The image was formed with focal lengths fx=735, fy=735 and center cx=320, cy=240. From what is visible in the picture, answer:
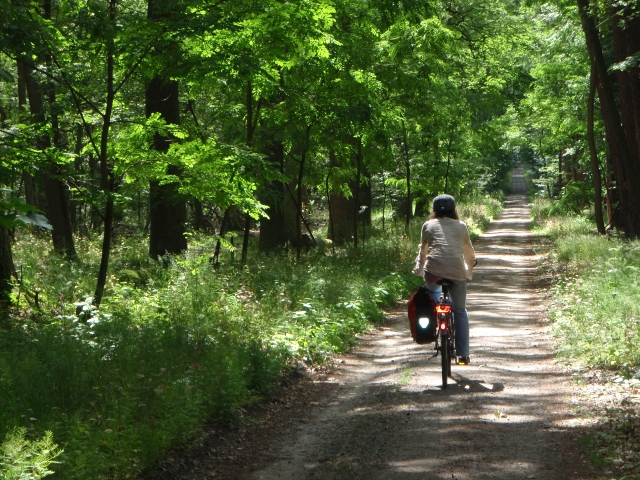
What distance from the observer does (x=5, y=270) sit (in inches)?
423

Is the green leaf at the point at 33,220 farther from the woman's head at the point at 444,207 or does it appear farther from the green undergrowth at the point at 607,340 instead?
the woman's head at the point at 444,207

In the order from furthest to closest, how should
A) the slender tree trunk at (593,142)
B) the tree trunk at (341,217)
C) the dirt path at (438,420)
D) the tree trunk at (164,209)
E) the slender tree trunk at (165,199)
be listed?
the tree trunk at (341,217) → the slender tree trunk at (593,142) → the tree trunk at (164,209) → the slender tree trunk at (165,199) → the dirt path at (438,420)

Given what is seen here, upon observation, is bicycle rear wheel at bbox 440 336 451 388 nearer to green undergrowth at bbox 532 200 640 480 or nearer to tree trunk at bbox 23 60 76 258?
green undergrowth at bbox 532 200 640 480

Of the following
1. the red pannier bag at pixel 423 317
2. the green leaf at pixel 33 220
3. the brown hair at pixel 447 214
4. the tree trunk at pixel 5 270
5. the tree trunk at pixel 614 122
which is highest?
the tree trunk at pixel 614 122

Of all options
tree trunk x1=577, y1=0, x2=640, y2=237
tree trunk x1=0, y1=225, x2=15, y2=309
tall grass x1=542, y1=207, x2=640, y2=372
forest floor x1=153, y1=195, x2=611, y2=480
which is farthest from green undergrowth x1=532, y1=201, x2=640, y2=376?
tree trunk x1=0, y1=225, x2=15, y2=309

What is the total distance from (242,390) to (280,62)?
6145mm

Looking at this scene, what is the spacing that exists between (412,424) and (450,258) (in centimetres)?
219

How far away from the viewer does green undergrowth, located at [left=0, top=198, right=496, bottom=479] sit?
554 centimetres

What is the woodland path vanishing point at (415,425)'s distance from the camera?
5.68m

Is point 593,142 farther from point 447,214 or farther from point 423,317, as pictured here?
point 423,317

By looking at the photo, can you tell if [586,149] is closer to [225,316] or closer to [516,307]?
[516,307]

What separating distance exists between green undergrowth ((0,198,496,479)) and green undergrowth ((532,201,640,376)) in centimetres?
328

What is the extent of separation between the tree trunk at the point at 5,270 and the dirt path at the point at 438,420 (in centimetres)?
479

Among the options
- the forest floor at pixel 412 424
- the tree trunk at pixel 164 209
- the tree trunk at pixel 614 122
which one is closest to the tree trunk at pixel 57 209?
the tree trunk at pixel 164 209
